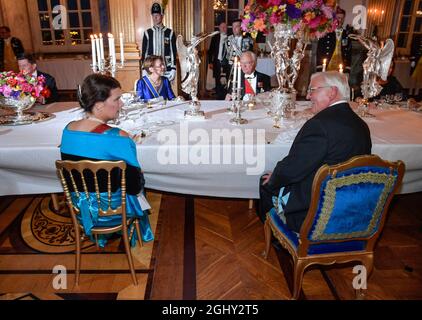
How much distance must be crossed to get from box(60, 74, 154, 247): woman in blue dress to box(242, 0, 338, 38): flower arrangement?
1.24m

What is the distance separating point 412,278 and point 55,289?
2315 mm

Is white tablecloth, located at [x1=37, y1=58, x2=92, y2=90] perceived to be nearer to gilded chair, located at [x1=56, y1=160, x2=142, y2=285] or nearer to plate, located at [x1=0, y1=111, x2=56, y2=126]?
plate, located at [x1=0, y1=111, x2=56, y2=126]

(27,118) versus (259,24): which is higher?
(259,24)

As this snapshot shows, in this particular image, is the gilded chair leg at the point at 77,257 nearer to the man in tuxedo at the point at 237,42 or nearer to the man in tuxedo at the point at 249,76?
the man in tuxedo at the point at 249,76

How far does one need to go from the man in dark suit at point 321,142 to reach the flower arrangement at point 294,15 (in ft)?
2.47

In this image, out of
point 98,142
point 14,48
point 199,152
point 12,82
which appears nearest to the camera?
point 98,142

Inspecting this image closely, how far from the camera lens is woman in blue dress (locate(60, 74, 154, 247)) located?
188 cm

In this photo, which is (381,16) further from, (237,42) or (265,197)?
(265,197)

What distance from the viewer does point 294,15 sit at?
2484mm

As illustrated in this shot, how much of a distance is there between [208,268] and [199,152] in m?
0.80

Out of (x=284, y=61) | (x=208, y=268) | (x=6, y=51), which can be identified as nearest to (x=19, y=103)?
(x=208, y=268)

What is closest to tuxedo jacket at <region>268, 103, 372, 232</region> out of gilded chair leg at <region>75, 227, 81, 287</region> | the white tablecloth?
gilded chair leg at <region>75, 227, 81, 287</region>

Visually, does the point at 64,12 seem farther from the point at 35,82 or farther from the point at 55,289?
Result: the point at 55,289

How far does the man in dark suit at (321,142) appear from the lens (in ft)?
5.81
